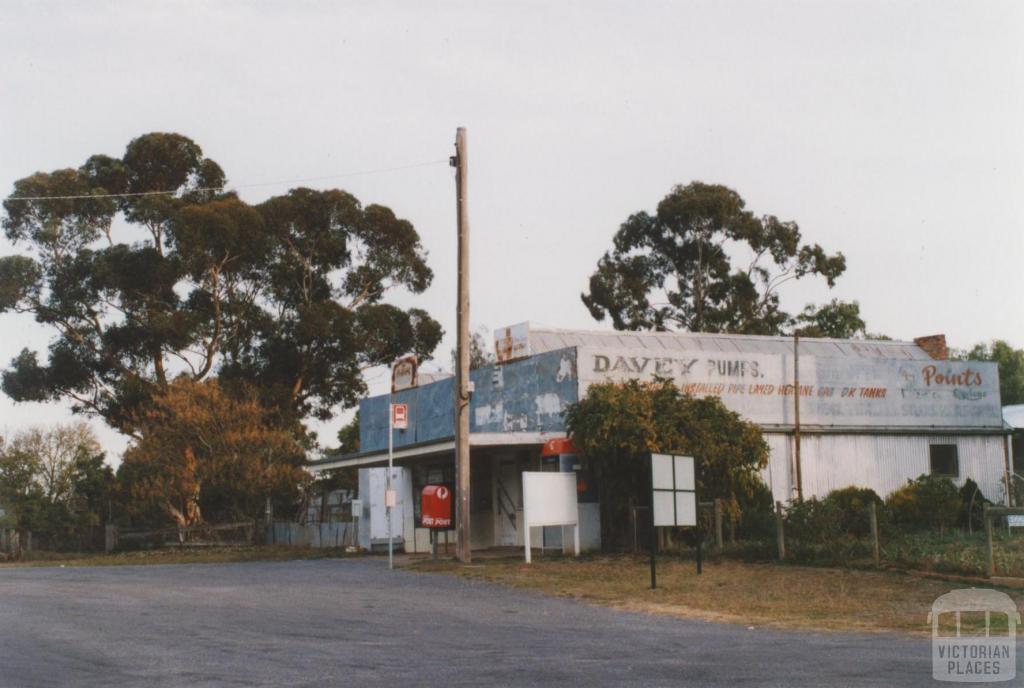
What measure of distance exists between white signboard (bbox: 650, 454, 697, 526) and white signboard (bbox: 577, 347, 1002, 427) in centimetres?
812

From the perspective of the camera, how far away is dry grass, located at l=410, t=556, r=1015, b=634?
13.9m

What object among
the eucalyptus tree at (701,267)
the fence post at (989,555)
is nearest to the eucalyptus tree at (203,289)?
the eucalyptus tree at (701,267)

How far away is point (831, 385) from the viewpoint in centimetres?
3116

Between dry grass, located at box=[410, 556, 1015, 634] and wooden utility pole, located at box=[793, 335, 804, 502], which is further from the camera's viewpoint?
wooden utility pole, located at box=[793, 335, 804, 502]

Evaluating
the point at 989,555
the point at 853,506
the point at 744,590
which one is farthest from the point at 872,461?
the point at 744,590

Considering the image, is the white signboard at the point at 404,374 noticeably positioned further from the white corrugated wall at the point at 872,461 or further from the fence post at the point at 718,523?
the fence post at the point at 718,523

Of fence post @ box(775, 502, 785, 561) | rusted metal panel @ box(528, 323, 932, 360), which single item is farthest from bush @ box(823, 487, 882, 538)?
rusted metal panel @ box(528, 323, 932, 360)

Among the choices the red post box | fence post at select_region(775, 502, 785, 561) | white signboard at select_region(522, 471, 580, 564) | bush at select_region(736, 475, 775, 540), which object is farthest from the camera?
the red post box

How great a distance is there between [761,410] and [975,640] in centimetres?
1884

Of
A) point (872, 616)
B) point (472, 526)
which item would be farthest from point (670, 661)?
point (472, 526)

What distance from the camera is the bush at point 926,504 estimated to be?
27984 mm

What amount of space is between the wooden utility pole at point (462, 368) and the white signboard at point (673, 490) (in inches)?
207

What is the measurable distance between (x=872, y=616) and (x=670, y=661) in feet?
15.0

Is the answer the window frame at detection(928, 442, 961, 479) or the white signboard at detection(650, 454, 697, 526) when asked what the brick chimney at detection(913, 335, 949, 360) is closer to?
the window frame at detection(928, 442, 961, 479)
